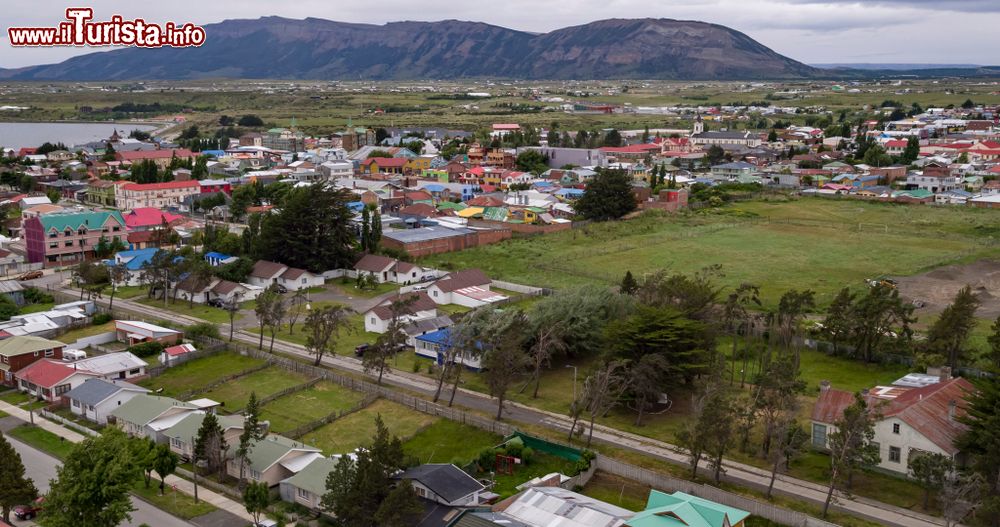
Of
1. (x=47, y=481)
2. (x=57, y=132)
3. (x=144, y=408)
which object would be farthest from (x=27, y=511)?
(x=57, y=132)

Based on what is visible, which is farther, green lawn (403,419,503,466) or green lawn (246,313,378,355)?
green lawn (246,313,378,355)

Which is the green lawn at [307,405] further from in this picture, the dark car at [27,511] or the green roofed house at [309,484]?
the dark car at [27,511]

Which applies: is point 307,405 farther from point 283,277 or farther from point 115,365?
point 283,277

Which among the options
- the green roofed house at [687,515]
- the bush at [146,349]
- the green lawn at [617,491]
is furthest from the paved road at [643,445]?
the bush at [146,349]

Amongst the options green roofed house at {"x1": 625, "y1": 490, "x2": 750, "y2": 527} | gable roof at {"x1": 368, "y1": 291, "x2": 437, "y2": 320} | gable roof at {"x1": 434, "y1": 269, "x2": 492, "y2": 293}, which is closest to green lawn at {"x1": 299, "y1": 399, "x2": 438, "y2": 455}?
gable roof at {"x1": 368, "y1": 291, "x2": 437, "y2": 320}

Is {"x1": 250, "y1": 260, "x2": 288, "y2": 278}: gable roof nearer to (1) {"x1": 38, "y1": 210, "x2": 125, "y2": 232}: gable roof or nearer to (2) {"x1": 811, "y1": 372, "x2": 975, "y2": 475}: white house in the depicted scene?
(1) {"x1": 38, "y1": 210, "x2": 125, "y2": 232}: gable roof

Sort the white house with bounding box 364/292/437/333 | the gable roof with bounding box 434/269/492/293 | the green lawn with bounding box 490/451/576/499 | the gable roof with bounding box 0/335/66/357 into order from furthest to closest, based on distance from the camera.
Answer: the gable roof with bounding box 434/269/492/293 → the white house with bounding box 364/292/437/333 → the gable roof with bounding box 0/335/66/357 → the green lawn with bounding box 490/451/576/499

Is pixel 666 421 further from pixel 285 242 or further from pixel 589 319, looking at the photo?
pixel 285 242
